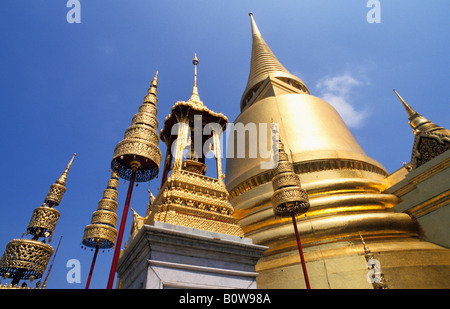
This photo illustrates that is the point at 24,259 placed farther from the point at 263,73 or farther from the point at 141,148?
the point at 263,73

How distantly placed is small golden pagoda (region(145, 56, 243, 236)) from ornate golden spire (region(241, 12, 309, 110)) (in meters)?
11.0

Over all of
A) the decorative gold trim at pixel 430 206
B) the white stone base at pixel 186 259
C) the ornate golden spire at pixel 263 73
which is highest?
the ornate golden spire at pixel 263 73

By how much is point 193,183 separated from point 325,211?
5569mm

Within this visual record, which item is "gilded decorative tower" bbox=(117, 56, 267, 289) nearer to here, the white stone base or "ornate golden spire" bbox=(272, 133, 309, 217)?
the white stone base

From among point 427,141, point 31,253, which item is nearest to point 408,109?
point 427,141

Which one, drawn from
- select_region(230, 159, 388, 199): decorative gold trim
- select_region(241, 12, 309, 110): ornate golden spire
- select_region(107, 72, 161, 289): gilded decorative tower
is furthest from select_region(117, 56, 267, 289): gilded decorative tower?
select_region(241, 12, 309, 110): ornate golden spire

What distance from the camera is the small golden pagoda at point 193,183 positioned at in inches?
152

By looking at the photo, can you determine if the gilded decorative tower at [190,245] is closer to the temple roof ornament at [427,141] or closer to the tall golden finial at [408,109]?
the temple roof ornament at [427,141]

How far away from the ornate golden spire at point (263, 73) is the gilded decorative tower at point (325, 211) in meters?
3.81

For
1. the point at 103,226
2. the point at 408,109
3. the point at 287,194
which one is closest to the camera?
the point at 287,194

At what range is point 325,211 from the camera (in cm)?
830

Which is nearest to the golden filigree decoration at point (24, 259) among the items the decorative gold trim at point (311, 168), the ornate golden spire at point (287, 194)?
the ornate golden spire at point (287, 194)

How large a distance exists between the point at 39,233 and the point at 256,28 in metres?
23.3

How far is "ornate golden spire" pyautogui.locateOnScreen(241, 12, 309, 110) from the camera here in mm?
17078
